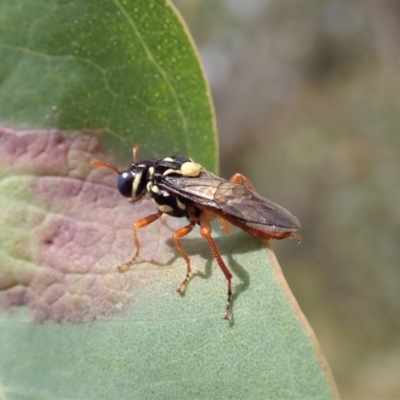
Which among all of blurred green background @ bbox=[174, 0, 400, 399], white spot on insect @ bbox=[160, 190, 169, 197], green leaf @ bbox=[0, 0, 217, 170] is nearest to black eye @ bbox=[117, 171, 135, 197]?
green leaf @ bbox=[0, 0, 217, 170]

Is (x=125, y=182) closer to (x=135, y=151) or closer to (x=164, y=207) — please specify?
(x=135, y=151)

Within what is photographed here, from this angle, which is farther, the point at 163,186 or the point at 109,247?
the point at 163,186

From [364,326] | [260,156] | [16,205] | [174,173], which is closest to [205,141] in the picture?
[174,173]

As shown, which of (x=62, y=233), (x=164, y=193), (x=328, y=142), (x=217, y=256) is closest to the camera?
(x=62, y=233)

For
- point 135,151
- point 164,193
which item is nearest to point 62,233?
point 135,151

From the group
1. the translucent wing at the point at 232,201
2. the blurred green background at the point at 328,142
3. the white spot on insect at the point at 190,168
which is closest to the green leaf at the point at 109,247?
the white spot on insect at the point at 190,168

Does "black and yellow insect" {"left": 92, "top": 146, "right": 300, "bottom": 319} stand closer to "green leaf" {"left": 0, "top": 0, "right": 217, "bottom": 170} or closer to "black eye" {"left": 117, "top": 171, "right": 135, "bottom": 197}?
"black eye" {"left": 117, "top": 171, "right": 135, "bottom": 197}

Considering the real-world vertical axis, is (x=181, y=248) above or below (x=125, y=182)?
below
